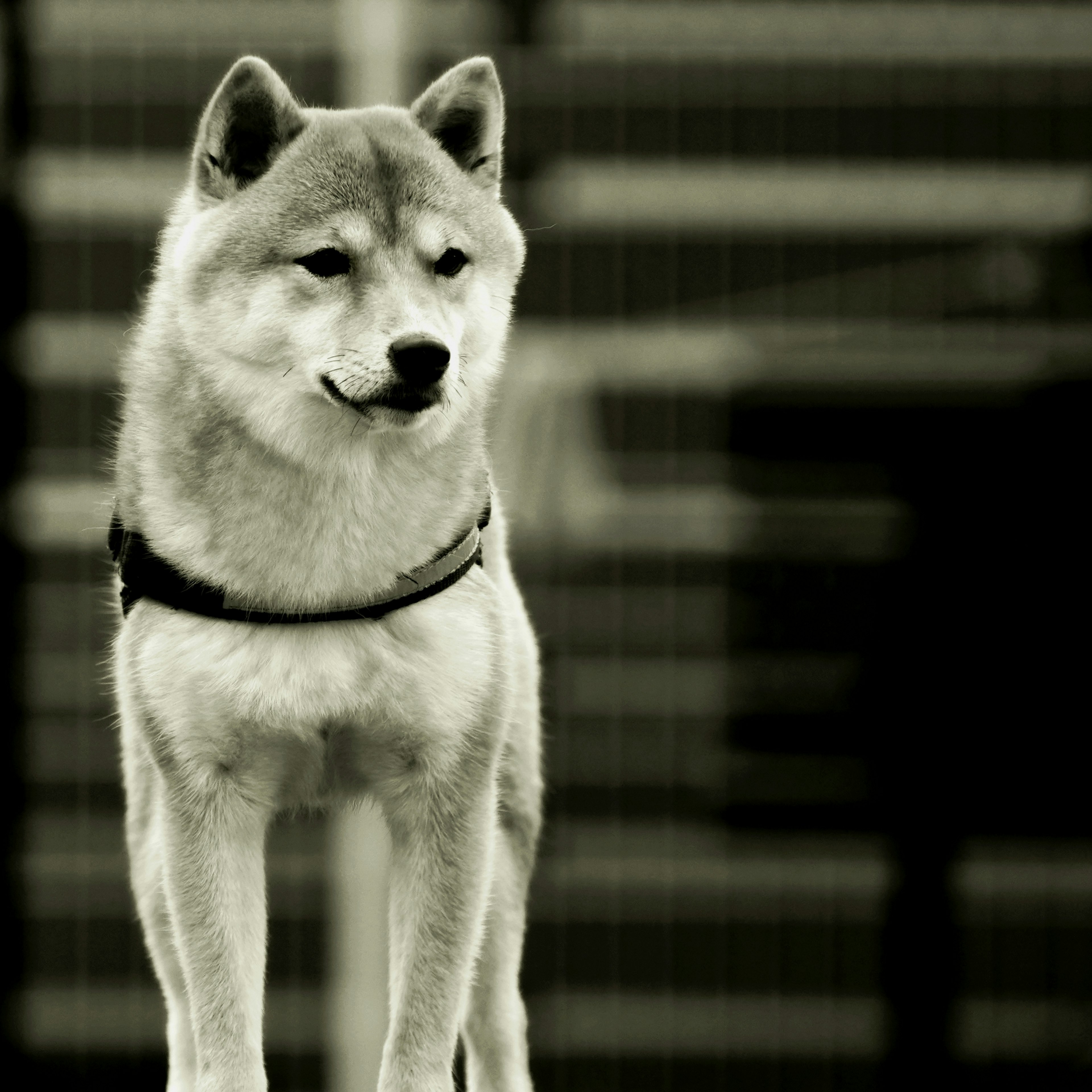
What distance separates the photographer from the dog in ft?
6.08

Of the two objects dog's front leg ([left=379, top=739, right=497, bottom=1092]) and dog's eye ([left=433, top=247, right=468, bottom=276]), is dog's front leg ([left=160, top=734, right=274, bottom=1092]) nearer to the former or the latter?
dog's front leg ([left=379, top=739, right=497, bottom=1092])

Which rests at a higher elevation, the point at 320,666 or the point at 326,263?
the point at 326,263

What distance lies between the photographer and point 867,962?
17.8 metres

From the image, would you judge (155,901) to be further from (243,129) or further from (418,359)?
(243,129)

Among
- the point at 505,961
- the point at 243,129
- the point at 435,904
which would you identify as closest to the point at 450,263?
the point at 243,129

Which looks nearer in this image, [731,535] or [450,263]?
[450,263]

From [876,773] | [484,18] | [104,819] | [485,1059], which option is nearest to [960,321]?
[876,773]

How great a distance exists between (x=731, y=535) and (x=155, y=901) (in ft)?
44.4

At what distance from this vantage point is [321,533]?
1940 mm

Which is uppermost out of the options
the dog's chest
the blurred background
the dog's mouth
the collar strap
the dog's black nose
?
the dog's black nose

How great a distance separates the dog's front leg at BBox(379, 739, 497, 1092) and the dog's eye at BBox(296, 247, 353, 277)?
24.0 inches

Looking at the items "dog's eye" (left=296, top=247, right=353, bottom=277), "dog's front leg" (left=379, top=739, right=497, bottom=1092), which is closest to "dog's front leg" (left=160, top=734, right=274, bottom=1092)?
"dog's front leg" (left=379, top=739, right=497, bottom=1092)

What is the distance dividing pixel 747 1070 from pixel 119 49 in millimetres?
12927

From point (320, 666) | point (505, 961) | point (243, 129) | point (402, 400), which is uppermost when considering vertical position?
point (243, 129)
